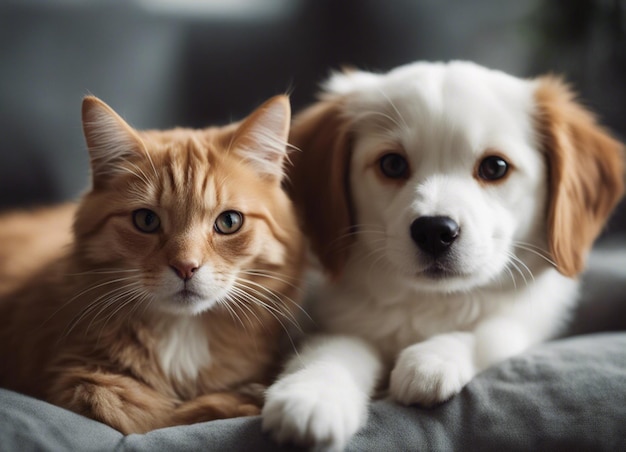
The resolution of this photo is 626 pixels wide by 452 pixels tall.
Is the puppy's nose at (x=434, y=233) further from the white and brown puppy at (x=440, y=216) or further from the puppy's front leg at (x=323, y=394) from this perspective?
the puppy's front leg at (x=323, y=394)

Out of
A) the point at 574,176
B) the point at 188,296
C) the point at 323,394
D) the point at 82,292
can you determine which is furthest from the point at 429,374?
the point at 82,292

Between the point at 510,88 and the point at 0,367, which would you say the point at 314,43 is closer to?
the point at 510,88

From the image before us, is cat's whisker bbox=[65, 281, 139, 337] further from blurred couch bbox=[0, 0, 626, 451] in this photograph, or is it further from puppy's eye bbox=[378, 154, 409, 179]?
puppy's eye bbox=[378, 154, 409, 179]

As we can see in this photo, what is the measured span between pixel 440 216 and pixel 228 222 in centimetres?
42

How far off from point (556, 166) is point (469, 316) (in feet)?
1.26

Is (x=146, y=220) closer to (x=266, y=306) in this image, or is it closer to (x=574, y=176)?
(x=266, y=306)

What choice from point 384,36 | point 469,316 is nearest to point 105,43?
point 384,36

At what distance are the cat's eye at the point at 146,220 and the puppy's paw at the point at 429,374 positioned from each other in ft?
1.80

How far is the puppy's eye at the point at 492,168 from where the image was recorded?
4.09 feet

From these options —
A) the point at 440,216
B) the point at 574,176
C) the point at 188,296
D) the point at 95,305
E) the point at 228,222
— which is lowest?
the point at 95,305

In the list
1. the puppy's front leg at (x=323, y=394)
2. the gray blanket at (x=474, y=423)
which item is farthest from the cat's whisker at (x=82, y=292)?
the puppy's front leg at (x=323, y=394)

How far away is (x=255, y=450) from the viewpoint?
971 mm

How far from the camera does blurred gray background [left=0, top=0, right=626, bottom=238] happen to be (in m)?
1.84

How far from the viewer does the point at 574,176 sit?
4.31 feet
